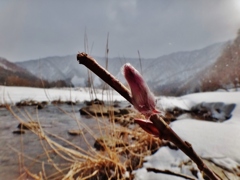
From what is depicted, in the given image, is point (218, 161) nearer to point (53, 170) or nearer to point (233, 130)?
point (233, 130)

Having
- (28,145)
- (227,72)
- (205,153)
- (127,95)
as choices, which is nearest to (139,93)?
(127,95)

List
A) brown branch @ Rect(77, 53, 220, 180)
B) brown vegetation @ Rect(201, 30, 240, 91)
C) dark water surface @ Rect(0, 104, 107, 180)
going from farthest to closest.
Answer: brown vegetation @ Rect(201, 30, 240, 91) < dark water surface @ Rect(0, 104, 107, 180) < brown branch @ Rect(77, 53, 220, 180)

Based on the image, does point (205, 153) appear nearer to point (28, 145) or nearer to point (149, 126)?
point (149, 126)

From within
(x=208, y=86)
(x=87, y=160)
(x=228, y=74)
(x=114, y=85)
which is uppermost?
(x=228, y=74)

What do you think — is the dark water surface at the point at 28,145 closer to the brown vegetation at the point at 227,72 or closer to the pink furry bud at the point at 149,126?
the pink furry bud at the point at 149,126

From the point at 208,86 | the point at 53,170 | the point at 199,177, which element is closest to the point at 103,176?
the point at 53,170

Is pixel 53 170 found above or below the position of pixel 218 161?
below

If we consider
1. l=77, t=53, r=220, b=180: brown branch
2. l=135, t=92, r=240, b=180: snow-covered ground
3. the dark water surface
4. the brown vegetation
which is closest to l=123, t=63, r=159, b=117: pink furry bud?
l=77, t=53, r=220, b=180: brown branch

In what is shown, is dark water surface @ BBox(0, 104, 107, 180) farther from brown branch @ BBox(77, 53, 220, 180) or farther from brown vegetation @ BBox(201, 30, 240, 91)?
brown vegetation @ BBox(201, 30, 240, 91)
